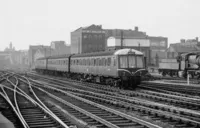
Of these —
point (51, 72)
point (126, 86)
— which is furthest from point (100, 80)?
point (51, 72)

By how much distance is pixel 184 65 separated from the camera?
33.2 meters

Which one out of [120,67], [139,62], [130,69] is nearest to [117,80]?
[120,67]

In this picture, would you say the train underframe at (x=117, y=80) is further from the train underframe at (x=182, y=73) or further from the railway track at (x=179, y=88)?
the train underframe at (x=182, y=73)

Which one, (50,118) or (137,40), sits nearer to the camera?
(50,118)

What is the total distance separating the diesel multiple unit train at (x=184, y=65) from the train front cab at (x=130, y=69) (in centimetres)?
1145

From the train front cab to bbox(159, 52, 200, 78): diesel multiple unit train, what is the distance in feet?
37.6

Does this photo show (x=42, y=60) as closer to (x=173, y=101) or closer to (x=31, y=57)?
(x=173, y=101)

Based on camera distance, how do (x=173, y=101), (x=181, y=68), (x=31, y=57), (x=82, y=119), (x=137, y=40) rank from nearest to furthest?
(x=82, y=119) < (x=173, y=101) < (x=181, y=68) < (x=137, y=40) < (x=31, y=57)

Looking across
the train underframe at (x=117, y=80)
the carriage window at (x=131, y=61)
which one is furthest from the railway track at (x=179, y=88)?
the carriage window at (x=131, y=61)

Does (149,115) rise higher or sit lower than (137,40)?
lower

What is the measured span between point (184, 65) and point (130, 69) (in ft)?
47.3

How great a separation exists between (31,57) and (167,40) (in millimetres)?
55319

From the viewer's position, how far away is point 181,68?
115 feet

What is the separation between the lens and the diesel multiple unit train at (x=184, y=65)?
3087cm
